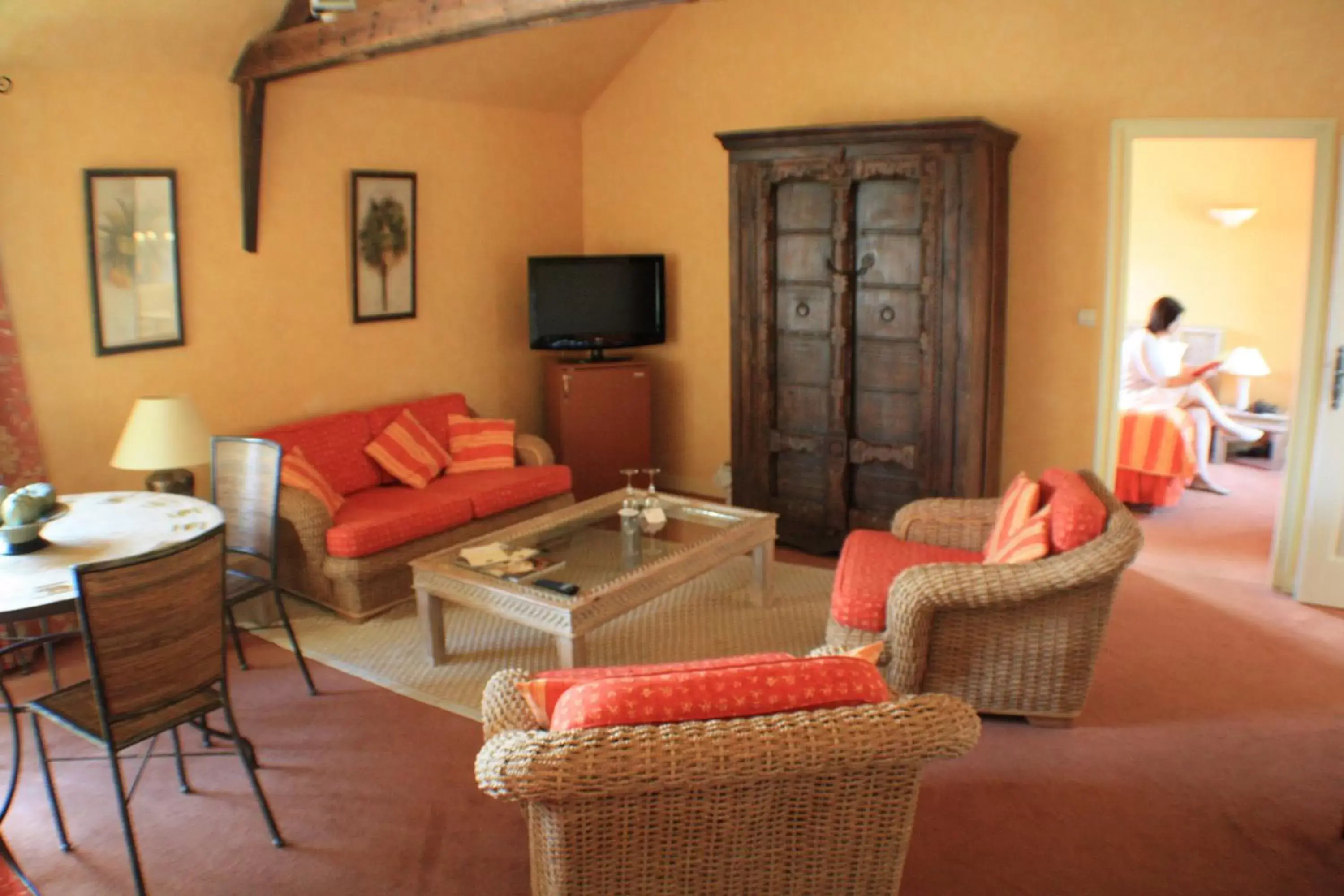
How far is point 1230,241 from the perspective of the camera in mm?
7547

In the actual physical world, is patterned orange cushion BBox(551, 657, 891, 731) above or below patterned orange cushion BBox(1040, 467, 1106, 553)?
below

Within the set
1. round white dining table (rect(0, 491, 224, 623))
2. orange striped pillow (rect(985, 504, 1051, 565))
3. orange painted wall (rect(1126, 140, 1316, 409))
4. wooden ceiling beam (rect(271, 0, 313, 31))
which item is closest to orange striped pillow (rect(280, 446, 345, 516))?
round white dining table (rect(0, 491, 224, 623))

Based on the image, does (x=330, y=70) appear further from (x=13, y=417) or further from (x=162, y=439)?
(x=13, y=417)

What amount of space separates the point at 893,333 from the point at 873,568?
160 centimetres

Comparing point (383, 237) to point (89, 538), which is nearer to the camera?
point (89, 538)

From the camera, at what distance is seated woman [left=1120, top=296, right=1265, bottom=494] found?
6.56 m

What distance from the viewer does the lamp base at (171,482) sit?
14.3ft

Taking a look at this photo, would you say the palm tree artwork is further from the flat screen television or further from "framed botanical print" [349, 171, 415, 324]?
the flat screen television

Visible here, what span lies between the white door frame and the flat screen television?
2473mm

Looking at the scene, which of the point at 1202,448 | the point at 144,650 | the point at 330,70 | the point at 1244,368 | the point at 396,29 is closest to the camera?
the point at 144,650

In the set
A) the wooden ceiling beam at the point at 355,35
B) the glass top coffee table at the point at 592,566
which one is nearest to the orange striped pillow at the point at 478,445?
the glass top coffee table at the point at 592,566

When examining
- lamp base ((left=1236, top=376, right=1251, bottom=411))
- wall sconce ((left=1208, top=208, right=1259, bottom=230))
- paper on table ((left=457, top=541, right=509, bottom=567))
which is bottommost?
paper on table ((left=457, top=541, right=509, bottom=567))

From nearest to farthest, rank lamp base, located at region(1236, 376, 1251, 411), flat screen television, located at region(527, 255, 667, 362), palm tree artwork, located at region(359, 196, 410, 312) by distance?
1. palm tree artwork, located at region(359, 196, 410, 312)
2. flat screen television, located at region(527, 255, 667, 362)
3. lamp base, located at region(1236, 376, 1251, 411)

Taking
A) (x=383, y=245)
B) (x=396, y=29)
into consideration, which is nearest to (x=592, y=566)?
(x=396, y=29)
